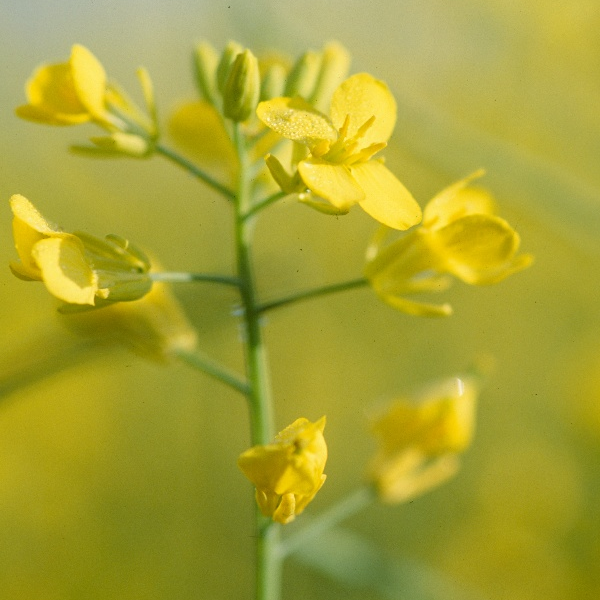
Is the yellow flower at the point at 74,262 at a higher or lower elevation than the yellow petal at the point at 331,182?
lower

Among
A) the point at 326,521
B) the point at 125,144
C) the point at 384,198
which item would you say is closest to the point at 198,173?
the point at 125,144

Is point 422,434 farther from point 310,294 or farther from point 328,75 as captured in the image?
point 328,75

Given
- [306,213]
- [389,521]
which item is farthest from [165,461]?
[306,213]

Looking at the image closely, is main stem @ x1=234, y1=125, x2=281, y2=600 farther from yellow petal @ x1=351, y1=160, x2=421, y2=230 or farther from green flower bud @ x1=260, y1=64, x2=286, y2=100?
yellow petal @ x1=351, y1=160, x2=421, y2=230

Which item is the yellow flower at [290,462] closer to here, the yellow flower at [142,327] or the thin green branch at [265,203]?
the thin green branch at [265,203]

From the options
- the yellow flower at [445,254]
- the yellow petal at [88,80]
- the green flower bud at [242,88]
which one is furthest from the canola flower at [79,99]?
the yellow flower at [445,254]

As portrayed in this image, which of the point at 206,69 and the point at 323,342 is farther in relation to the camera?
the point at 323,342
